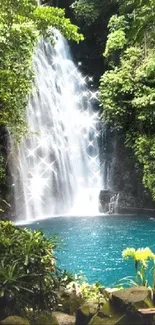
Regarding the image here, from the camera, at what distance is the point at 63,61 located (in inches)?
747

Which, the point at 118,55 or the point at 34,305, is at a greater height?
the point at 118,55

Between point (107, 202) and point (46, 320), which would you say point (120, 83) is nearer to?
point (107, 202)

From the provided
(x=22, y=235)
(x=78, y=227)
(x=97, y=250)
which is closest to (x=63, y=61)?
(x=78, y=227)

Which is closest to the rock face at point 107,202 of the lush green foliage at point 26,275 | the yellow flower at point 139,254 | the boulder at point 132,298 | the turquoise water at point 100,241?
the turquoise water at point 100,241

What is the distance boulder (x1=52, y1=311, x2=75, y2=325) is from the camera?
3.54 m

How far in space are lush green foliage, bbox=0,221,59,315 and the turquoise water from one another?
44.1 inches

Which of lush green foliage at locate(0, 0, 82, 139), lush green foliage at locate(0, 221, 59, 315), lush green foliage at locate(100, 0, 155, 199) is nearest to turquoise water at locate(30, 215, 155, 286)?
lush green foliage at locate(0, 221, 59, 315)

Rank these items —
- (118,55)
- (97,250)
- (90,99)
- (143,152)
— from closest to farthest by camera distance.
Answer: (97,250) < (143,152) < (118,55) < (90,99)

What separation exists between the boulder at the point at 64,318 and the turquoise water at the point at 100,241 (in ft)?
5.11

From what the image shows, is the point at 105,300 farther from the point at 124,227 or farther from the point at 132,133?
the point at 132,133

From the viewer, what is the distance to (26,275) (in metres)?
3.69

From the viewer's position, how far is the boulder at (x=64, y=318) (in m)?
3.54

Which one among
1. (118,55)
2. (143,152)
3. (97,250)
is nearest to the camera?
(97,250)

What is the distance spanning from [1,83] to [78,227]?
18.7ft
